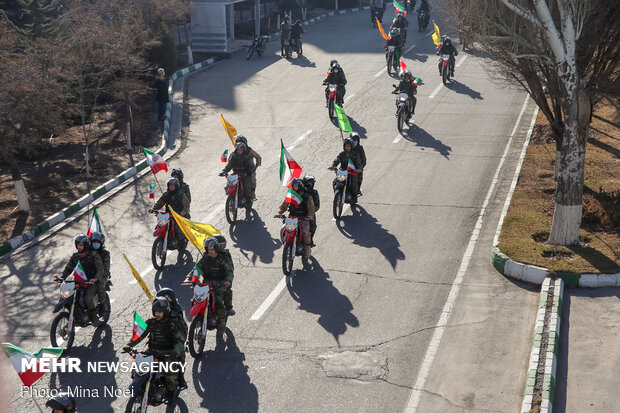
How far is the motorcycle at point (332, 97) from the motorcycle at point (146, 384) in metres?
16.4

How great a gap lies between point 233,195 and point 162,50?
1541 cm

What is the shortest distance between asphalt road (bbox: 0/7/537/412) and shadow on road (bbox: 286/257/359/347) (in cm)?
4

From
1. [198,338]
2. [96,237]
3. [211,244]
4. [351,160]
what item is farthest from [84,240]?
[351,160]

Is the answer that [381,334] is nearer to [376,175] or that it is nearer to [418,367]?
[418,367]

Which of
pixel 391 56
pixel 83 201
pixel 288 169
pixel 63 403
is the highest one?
pixel 63 403

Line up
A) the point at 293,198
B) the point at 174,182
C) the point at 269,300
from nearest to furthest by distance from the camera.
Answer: the point at 269,300 < the point at 293,198 < the point at 174,182

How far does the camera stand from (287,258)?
14.0 meters

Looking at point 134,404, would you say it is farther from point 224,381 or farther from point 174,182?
point 174,182

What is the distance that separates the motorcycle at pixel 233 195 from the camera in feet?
54.5

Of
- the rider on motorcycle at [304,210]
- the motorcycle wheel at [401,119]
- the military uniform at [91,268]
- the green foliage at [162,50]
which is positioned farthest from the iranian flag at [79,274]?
the green foliage at [162,50]

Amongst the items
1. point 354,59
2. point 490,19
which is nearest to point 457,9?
point 490,19

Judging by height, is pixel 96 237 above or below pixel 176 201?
above

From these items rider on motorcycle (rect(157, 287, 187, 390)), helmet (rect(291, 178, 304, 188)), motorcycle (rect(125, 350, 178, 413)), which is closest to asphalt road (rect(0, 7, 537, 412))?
rider on motorcycle (rect(157, 287, 187, 390))

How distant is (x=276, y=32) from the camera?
4309cm
